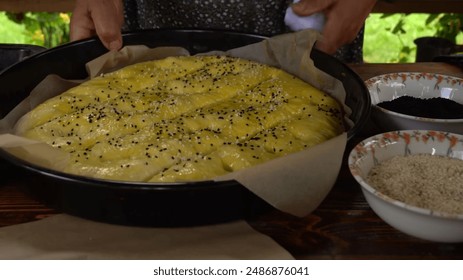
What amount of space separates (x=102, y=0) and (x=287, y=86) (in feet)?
2.80

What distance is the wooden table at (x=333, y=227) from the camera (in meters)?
1.36

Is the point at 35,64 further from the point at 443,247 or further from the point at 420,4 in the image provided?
the point at 420,4

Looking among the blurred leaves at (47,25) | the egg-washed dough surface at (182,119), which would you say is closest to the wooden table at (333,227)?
the egg-washed dough surface at (182,119)

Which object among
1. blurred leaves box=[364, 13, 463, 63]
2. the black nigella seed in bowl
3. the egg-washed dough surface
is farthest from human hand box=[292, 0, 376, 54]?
blurred leaves box=[364, 13, 463, 63]

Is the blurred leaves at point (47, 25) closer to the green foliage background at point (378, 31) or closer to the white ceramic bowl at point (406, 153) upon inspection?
the green foliage background at point (378, 31)

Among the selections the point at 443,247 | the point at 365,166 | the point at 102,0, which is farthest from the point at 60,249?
the point at 102,0

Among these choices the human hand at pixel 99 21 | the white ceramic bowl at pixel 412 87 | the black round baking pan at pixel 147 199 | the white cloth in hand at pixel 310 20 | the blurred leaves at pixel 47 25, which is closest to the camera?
the black round baking pan at pixel 147 199

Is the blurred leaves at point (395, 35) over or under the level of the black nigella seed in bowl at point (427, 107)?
under

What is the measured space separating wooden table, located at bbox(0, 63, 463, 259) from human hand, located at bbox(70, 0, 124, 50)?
0.75 m

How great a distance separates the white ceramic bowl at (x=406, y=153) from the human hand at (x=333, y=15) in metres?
0.72

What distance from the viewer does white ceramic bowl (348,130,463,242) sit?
1.29 metres

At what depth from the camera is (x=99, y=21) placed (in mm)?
2154

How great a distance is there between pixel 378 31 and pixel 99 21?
3.02 meters

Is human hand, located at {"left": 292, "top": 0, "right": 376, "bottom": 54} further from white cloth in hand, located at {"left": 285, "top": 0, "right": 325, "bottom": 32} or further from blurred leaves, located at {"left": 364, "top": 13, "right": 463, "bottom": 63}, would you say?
blurred leaves, located at {"left": 364, "top": 13, "right": 463, "bottom": 63}
